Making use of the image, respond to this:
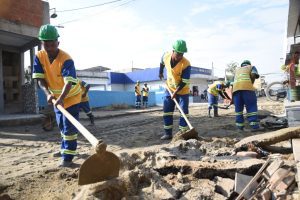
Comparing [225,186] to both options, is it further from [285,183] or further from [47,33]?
[47,33]

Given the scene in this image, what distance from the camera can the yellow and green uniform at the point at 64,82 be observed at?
4.53m

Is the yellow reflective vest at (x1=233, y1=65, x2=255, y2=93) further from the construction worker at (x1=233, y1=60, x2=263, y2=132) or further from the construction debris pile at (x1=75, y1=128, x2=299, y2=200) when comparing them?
the construction debris pile at (x1=75, y1=128, x2=299, y2=200)

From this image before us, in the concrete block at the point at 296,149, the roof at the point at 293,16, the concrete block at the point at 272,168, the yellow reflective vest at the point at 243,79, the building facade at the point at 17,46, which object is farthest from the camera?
the building facade at the point at 17,46

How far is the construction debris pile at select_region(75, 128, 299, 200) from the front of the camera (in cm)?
296

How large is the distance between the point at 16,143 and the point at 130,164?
4.08 meters

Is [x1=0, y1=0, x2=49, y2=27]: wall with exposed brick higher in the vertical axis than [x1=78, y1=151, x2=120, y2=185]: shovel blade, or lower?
higher

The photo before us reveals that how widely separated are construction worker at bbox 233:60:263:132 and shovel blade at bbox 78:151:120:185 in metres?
4.92

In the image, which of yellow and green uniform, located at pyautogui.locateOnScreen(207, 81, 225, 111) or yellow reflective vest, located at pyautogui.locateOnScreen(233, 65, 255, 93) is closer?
yellow reflective vest, located at pyautogui.locateOnScreen(233, 65, 255, 93)

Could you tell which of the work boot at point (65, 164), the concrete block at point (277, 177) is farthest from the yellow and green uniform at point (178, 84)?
the concrete block at point (277, 177)

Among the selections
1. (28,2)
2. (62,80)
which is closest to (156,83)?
(28,2)

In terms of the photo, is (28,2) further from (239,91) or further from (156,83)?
(156,83)

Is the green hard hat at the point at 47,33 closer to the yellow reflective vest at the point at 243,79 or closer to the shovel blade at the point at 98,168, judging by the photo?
the shovel blade at the point at 98,168

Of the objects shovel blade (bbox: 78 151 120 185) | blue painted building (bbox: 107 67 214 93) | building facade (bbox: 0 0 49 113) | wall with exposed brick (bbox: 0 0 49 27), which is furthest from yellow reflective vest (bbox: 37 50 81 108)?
blue painted building (bbox: 107 67 214 93)

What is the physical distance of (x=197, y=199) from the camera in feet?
10.3
